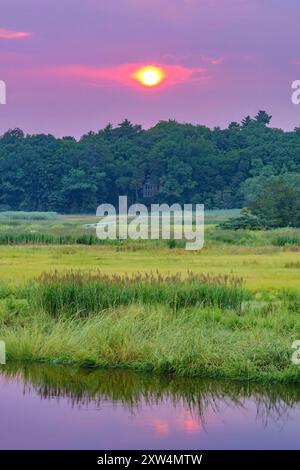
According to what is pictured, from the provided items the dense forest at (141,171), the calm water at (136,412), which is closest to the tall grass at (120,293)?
the calm water at (136,412)

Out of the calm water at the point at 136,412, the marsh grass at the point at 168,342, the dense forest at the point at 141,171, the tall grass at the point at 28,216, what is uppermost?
the dense forest at the point at 141,171

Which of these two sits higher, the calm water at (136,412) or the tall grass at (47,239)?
the tall grass at (47,239)

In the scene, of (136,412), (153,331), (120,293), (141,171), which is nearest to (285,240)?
(120,293)

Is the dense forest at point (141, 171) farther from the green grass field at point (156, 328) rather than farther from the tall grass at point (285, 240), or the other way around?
the green grass field at point (156, 328)

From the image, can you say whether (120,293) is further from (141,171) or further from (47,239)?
(141,171)

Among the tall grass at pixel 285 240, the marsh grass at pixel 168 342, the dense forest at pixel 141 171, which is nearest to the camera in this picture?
the marsh grass at pixel 168 342

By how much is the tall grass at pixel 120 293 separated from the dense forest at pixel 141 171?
251 ft

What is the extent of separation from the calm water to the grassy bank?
335 mm

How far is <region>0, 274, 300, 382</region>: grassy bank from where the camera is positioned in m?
13.5

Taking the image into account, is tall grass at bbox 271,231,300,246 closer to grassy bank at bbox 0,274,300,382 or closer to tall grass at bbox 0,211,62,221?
grassy bank at bbox 0,274,300,382

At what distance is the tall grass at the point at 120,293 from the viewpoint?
16.9 metres
